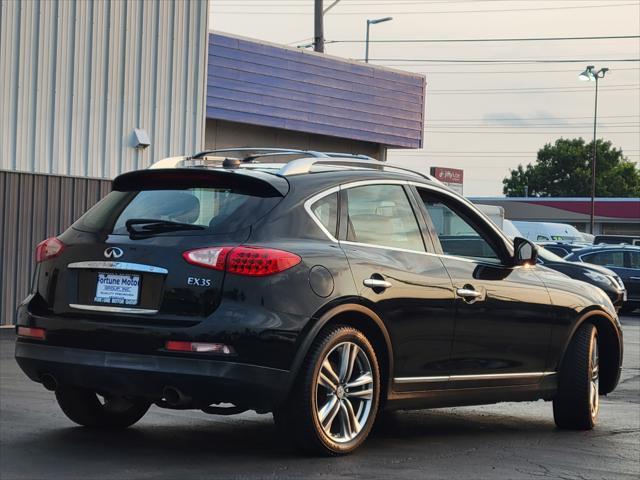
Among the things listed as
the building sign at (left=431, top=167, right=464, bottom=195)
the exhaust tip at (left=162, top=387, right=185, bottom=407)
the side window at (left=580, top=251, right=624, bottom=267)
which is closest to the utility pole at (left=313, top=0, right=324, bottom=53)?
the building sign at (left=431, top=167, right=464, bottom=195)

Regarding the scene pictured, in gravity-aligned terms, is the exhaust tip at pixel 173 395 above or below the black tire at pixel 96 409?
above

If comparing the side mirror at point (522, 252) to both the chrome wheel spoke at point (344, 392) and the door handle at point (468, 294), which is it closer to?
the door handle at point (468, 294)

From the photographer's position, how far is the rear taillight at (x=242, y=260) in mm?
6523

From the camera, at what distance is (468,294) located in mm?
7715

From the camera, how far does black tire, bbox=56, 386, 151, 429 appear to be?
7668mm

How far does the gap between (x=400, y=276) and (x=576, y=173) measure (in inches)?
4448

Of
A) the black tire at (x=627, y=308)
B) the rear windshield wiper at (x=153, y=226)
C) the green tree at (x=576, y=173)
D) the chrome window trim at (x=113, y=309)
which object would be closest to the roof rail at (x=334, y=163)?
the rear windshield wiper at (x=153, y=226)

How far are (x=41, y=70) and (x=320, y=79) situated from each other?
25.5 ft

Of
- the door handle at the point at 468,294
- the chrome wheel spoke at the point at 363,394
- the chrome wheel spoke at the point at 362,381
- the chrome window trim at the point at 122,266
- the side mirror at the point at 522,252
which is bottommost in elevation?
the chrome wheel spoke at the point at 363,394

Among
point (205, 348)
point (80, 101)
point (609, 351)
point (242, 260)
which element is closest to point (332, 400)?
point (205, 348)

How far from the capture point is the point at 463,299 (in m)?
7.68

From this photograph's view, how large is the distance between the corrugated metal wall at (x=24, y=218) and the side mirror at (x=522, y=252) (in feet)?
37.1

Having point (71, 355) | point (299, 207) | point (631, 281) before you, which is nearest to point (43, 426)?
point (71, 355)

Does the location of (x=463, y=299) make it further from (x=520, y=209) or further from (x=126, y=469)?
(x=520, y=209)
